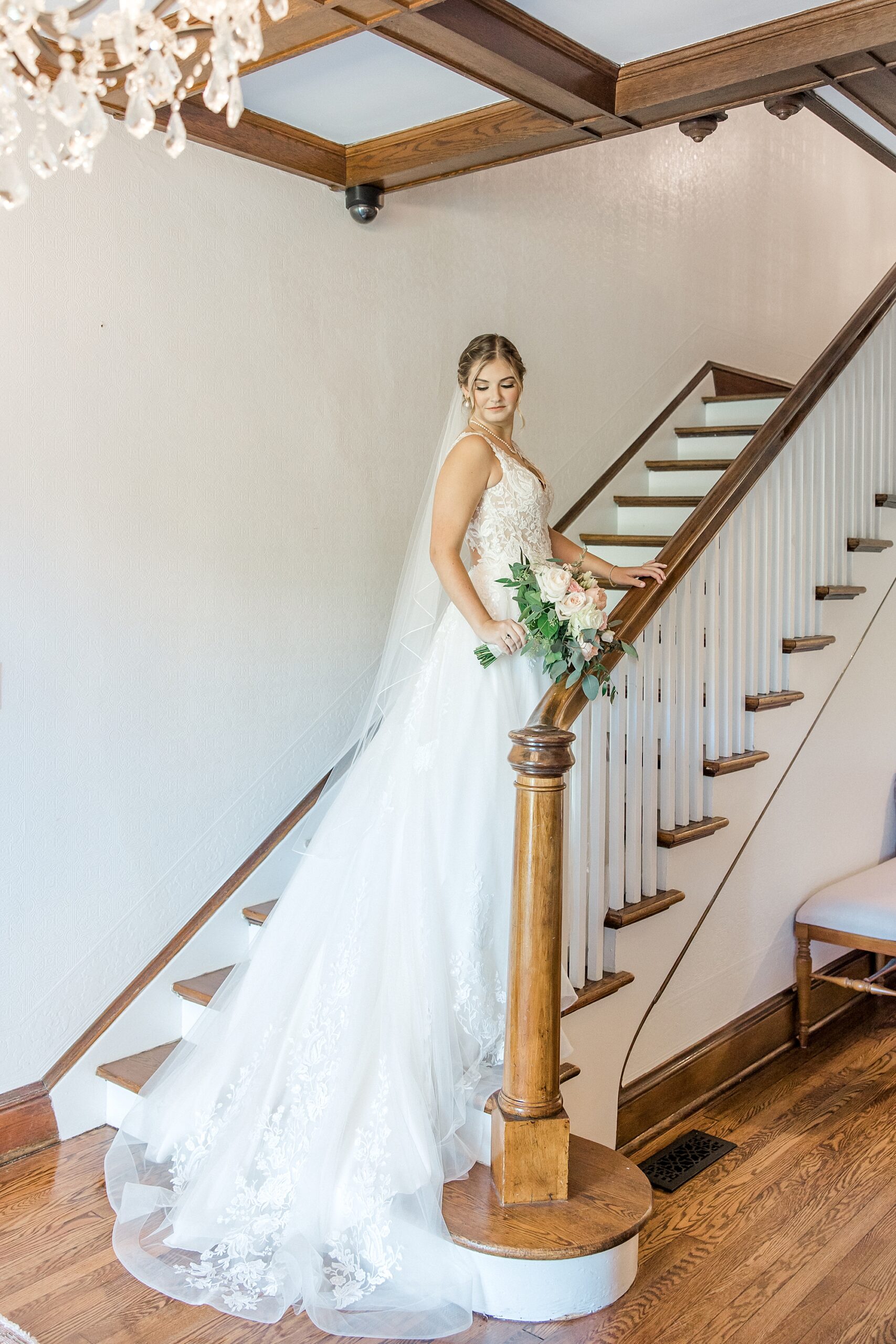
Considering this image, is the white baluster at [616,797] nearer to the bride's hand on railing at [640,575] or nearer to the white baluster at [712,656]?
the bride's hand on railing at [640,575]

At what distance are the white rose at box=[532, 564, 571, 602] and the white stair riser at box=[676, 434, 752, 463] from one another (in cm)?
292

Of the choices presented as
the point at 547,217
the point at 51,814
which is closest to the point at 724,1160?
the point at 51,814

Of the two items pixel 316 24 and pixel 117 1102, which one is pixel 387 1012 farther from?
pixel 316 24

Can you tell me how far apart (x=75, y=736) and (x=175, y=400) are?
1.04m

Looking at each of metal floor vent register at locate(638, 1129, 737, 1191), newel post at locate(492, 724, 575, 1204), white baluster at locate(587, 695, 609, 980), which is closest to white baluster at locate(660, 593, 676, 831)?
white baluster at locate(587, 695, 609, 980)

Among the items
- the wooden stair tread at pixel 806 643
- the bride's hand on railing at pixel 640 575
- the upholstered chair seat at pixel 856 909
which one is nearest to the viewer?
the bride's hand on railing at pixel 640 575

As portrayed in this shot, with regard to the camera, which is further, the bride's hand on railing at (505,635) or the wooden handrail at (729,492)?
the bride's hand on railing at (505,635)

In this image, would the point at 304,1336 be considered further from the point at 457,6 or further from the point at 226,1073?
the point at 457,6

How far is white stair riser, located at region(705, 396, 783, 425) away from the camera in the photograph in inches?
219

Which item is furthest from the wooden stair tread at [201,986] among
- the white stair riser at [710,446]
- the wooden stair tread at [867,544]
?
the white stair riser at [710,446]

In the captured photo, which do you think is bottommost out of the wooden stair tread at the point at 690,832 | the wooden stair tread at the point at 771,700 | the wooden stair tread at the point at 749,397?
the wooden stair tread at the point at 690,832

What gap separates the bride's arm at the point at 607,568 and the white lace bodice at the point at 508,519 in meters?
0.12

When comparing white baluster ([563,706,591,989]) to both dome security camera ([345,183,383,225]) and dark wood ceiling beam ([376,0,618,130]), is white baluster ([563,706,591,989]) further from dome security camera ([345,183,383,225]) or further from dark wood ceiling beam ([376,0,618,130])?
dome security camera ([345,183,383,225])

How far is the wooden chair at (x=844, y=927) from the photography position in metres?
3.96
